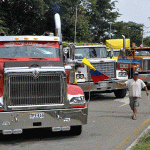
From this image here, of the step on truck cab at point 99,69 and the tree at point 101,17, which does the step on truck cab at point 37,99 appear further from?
the tree at point 101,17

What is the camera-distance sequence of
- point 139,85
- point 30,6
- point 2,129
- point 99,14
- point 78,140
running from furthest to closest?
point 99,14 < point 30,6 < point 139,85 < point 78,140 < point 2,129

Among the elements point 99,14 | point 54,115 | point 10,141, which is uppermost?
point 99,14

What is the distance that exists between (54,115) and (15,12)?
113ft

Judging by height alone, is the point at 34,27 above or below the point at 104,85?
above

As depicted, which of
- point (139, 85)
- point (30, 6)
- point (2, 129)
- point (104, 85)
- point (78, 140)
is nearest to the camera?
point (2, 129)

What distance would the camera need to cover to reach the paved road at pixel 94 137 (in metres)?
8.21

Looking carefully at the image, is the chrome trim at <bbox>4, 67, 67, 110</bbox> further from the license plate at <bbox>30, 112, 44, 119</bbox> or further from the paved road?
the paved road

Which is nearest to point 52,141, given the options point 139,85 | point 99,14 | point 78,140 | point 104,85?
point 78,140

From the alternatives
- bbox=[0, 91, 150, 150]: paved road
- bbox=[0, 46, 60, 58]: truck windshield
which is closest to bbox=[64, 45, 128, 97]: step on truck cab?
bbox=[0, 91, 150, 150]: paved road

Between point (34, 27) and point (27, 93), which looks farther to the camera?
point (34, 27)

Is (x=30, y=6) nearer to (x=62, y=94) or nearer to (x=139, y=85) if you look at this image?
(x=139, y=85)

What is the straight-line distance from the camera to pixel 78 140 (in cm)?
880

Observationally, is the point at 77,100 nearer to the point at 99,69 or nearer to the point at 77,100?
the point at 77,100

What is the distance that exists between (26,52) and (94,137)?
2.95m
